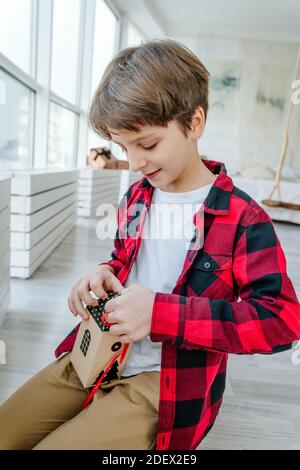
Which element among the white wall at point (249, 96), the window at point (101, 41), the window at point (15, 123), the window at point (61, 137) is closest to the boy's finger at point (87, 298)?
the window at point (15, 123)

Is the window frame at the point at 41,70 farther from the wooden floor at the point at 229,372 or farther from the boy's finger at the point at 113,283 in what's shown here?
the boy's finger at the point at 113,283

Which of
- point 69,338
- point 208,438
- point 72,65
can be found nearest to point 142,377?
point 69,338

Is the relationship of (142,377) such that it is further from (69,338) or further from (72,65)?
(72,65)

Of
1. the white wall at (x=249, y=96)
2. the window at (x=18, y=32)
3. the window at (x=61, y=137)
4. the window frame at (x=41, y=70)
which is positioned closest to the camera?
the window at (x=18, y=32)

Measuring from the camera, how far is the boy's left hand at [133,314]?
1.86 feet

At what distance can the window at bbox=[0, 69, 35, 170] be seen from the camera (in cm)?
250

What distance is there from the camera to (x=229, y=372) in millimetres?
1325

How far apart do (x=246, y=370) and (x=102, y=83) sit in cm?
108

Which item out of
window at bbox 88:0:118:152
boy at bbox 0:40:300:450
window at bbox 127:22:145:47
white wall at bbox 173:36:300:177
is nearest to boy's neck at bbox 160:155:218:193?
boy at bbox 0:40:300:450

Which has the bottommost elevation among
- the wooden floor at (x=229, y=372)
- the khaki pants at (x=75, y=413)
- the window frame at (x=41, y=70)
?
the wooden floor at (x=229, y=372)

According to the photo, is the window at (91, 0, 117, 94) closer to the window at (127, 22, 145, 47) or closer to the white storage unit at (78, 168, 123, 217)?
the window at (127, 22, 145, 47)

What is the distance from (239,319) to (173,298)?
101 millimetres

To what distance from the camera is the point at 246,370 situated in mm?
1350

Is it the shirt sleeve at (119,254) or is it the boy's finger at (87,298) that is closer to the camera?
the boy's finger at (87,298)
